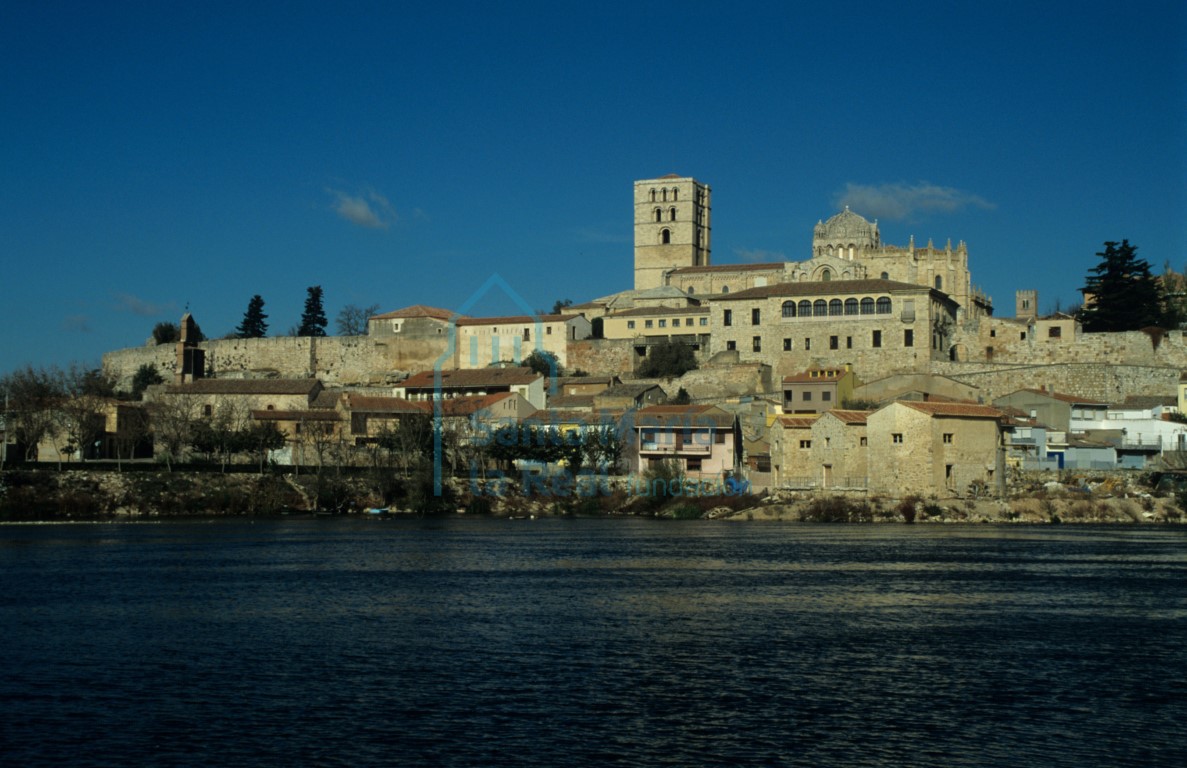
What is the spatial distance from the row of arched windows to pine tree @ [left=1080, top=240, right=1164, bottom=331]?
359 inches

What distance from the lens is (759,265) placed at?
234 feet

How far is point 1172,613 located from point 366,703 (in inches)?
524

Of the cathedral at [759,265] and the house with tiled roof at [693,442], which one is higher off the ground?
the cathedral at [759,265]

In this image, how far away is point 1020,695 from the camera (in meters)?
14.9

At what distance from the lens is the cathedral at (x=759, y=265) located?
215 feet

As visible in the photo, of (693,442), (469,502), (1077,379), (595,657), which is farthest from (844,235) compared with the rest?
(595,657)

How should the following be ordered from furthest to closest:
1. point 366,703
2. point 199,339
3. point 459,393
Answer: point 199,339
point 459,393
point 366,703

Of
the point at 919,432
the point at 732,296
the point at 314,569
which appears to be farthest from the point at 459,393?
the point at 314,569

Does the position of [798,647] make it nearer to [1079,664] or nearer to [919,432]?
[1079,664]

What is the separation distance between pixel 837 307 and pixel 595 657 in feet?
139

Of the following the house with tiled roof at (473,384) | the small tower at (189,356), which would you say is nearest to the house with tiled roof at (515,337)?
the house with tiled roof at (473,384)

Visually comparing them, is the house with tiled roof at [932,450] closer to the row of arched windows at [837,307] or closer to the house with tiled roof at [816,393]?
the house with tiled roof at [816,393]

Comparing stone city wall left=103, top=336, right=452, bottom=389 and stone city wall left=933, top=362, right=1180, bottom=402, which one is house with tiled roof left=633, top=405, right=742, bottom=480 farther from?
stone city wall left=103, top=336, right=452, bottom=389

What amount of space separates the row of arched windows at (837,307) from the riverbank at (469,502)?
16.2 meters
